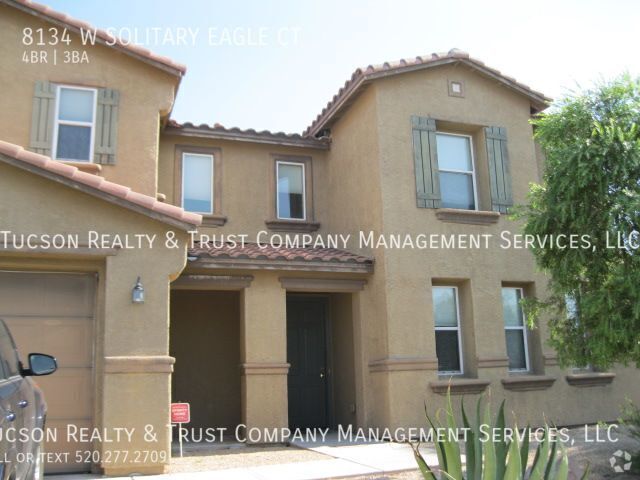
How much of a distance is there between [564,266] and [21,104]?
8691 millimetres

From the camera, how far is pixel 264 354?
10766mm

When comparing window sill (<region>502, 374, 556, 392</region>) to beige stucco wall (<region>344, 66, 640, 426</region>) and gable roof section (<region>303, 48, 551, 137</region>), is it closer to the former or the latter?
beige stucco wall (<region>344, 66, 640, 426</region>)

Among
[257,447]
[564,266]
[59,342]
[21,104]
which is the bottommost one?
[257,447]

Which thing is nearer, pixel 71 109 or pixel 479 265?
pixel 71 109

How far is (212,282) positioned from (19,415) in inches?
245

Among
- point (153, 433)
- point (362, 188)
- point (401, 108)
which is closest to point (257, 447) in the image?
point (153, 433)

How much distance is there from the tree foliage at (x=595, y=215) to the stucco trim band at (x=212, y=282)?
184 inches

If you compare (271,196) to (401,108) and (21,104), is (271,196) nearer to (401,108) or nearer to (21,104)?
(401,108)

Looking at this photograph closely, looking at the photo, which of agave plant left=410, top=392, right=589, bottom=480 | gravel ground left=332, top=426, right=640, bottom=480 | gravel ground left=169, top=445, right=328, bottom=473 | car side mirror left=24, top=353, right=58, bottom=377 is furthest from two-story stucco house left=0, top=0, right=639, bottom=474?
agave plant left=410, top=392, right=589, bottom=480

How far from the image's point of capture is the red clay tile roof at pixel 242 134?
41.4 ft

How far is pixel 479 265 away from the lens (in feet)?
38.3

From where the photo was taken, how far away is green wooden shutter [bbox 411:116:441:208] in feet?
38.2

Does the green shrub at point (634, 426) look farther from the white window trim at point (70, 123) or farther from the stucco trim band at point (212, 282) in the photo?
the white window trim at point (70, 123)

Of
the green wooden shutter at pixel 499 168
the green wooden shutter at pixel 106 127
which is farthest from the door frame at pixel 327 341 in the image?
the green wooden shutter at pixel 106 127
